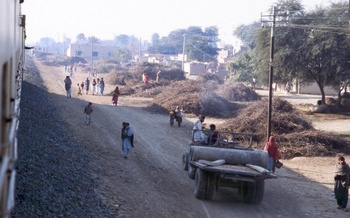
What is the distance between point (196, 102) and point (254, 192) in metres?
21.7

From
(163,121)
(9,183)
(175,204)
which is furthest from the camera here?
(163,121)

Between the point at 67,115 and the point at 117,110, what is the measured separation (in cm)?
690

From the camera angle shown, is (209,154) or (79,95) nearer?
(209,154)

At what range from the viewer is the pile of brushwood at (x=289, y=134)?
22.0 meters

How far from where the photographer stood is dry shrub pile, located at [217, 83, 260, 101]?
43.5 meters

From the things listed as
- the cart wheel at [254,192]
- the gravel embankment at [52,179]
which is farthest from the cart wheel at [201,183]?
the gravel embankment at [52,179]

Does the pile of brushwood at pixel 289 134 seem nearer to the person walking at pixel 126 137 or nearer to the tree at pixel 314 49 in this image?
the person walking at pixel 126 137

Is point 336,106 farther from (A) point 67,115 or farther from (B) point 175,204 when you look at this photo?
(B) point 175,204

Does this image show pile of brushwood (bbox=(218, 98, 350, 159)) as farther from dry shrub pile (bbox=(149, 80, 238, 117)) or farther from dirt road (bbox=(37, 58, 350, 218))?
dry shrub pile (bbox=(149, 80, 238, 117))

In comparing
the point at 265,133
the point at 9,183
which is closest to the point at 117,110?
the point at 265,133

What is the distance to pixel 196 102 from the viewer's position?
3444cm

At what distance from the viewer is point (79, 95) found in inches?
1615

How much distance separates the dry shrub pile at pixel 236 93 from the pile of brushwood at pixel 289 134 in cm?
1443

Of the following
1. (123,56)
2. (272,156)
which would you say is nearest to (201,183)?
(272,156)
